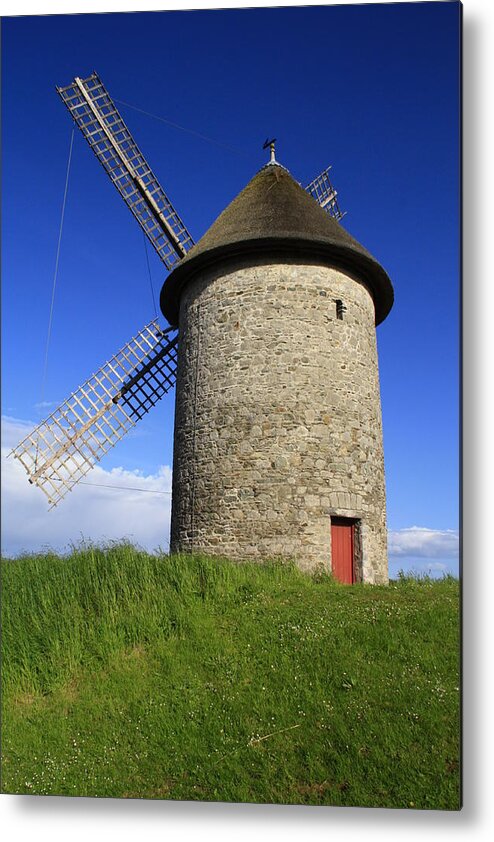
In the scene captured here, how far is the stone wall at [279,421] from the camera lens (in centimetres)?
833

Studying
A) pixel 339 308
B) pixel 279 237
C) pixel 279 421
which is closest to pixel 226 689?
pixel 279 421

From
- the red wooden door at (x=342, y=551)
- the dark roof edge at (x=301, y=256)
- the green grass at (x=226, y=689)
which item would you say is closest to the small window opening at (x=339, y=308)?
the dark roof edge at (x=301, y=256)

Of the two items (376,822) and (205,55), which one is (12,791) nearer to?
(376,822)

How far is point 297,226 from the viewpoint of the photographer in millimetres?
9180

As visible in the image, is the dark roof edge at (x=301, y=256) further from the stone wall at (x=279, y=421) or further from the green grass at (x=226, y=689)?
the green grass at (x=226, y=689)

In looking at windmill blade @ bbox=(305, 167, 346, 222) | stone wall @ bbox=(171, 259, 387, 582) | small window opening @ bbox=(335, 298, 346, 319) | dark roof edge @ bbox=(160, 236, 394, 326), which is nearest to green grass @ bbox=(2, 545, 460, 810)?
stone wall @ bbox=(171, 259, 387, 582)

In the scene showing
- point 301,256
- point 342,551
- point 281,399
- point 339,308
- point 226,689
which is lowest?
point 226,689

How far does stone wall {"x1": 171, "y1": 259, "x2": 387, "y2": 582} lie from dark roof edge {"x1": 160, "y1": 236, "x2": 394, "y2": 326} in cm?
18

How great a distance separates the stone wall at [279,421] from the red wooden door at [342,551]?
7.2 inches

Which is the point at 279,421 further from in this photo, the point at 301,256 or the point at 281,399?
the point at 301,256

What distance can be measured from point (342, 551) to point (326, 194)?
806 cm

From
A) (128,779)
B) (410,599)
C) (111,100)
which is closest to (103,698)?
(128,779)

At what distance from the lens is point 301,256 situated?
917 cm

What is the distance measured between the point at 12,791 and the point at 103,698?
35.4 inches
